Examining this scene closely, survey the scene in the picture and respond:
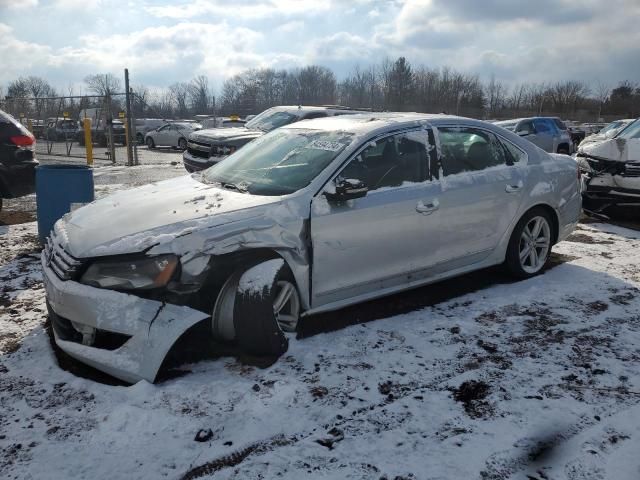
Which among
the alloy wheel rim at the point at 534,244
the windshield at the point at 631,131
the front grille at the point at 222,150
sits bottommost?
the alloy wheel rim at the point at 534,244

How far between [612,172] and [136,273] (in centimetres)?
715

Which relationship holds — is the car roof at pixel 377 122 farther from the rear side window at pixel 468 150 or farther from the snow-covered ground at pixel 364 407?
the snow-covered ground at pixel 364 407

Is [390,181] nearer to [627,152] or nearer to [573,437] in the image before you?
[573,437]

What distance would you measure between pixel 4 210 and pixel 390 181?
710 centimetres

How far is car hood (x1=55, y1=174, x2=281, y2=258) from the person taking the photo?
320 cm

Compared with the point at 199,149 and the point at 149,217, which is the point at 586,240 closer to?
the point at 149,217

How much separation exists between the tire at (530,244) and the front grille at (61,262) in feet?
12.1

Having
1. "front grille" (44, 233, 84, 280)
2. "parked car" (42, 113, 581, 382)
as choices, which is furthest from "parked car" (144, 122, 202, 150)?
"front grille" (44, 233, 84, 280)

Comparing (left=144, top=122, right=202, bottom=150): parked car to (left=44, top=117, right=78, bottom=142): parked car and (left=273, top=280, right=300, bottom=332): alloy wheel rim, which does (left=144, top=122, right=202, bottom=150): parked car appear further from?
(left=273, top=280, right=300, bottom=332): alloy wheel rim

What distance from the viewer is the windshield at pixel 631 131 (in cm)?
798

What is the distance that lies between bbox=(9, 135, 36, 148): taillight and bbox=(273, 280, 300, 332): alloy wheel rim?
5.59 metres

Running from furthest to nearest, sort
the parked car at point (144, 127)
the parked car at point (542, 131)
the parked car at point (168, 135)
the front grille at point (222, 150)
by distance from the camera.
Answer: the parked car at point (144, 127)
the parked car at point (168, 135)
the parked car at point (542, 131)
the front grille at point (222, 150)

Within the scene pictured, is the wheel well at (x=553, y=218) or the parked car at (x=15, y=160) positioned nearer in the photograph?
the wheel well at (x=553, y=218)

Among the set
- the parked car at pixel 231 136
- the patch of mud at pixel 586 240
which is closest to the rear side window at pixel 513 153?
the patch of mud at pixel 586 240
